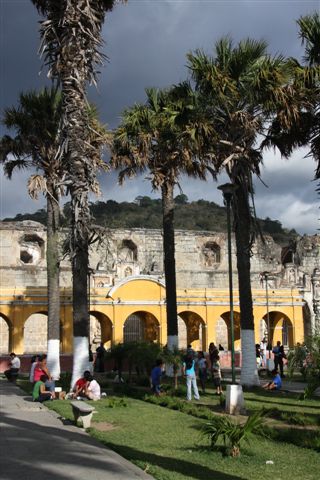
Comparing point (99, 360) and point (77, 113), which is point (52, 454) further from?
point (99, 360)

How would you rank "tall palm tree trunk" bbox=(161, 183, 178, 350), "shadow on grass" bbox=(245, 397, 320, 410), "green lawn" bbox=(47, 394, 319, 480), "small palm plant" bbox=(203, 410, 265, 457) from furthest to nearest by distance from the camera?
"tall palm tree trunk" bbox=(161, 183, 178, 350) < "shadow on grass" bbox=(245, 397, 320, 410) < "small palm plant" bbox=(203, 410, 265, 457) < "green lawn" bbox=(47, 394, 319, 480)

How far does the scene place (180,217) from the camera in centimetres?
8394

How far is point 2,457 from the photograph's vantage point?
7.09 meters

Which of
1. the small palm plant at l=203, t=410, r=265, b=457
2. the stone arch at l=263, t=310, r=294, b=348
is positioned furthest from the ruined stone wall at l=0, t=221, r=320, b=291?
the small palm plant at l=203, t=410, r=265, b=457

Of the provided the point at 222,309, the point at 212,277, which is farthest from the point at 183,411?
the point at 212,277

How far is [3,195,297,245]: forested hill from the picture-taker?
74500 millimetres

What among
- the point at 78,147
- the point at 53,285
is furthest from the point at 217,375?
the point at 78,147

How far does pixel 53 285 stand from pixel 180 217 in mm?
67141

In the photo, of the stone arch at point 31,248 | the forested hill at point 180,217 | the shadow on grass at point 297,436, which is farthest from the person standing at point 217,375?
the forested hill at point 180,217

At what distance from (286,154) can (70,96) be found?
537cm

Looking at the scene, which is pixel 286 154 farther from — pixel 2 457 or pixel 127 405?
pixel 2 457

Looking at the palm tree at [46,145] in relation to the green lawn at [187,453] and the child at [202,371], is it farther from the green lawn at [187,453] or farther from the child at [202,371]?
the green lawn at [187,453]

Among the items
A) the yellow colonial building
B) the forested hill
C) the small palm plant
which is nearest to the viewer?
the small palm plant

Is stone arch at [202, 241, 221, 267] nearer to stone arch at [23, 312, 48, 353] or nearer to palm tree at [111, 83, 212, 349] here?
stone arch at [23, 312, 48, 353]
